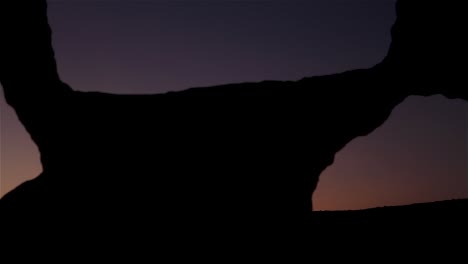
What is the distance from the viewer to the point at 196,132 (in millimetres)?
8336

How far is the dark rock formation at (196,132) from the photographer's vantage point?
808 centimetres

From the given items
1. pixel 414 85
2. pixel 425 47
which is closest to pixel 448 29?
pixel 425 47

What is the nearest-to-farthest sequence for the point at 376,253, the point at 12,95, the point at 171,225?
the point at 171,225 < the point at 12,95 < the point at 376,253

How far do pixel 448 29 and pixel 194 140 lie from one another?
4383 mm

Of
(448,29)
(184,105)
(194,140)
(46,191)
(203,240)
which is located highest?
(448,29)

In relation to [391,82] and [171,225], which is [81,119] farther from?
[391,82]

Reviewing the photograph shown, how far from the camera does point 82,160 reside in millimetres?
8305

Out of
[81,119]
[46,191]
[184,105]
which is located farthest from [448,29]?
[46,191]

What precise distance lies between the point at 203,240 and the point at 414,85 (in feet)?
13.7

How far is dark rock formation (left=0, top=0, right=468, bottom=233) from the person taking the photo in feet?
26.5

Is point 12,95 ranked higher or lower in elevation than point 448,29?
lower

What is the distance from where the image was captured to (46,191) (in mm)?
8164

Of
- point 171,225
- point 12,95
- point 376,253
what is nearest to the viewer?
point 171,225

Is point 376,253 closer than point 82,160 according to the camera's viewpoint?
No
